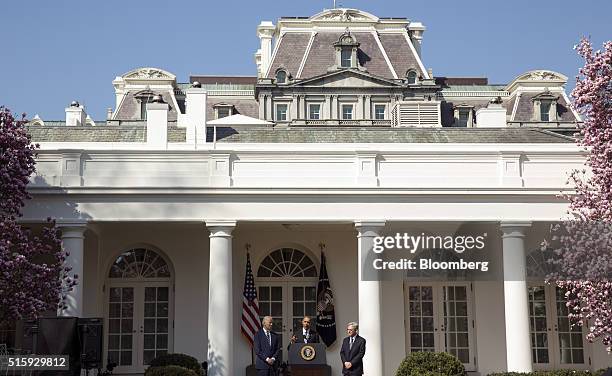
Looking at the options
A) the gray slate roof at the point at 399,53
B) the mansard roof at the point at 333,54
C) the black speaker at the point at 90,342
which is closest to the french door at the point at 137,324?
the black speaker at the point at 90,342

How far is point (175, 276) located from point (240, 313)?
6.16 ft

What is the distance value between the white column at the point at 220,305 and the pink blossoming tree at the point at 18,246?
128 inches

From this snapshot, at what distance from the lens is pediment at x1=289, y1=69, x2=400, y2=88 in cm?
5753

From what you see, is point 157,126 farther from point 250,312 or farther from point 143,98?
point 143,98

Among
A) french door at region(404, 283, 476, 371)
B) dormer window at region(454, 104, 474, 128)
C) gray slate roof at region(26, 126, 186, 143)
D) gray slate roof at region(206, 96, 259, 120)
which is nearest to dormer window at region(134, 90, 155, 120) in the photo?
gray slate roof at region(206, 96, 259, 120)

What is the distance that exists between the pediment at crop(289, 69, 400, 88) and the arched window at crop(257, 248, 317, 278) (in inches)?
1401

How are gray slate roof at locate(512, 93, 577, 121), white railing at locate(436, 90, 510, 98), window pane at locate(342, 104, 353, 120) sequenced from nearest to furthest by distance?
A: window pane at locate(342, 104, 353, 120) < gray slate roof at locate(512, 93, 577, 121) < white railing at locate(436, 90, 510, 98)

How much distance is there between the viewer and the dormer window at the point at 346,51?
5831 cm

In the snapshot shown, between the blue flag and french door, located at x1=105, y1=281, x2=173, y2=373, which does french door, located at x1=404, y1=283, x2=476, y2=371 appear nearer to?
the blue flag

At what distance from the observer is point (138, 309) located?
22.2 metres

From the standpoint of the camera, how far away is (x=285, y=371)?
66.9ft

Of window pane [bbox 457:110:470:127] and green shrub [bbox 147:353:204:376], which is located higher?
window pane [bbox 457:110:470:127]

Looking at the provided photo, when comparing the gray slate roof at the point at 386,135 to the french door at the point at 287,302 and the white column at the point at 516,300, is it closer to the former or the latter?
the french door at the point at 287,302

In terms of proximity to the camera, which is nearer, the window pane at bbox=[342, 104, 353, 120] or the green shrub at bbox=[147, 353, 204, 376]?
the green shrub at bbox=[147, 353, 204, 376]
